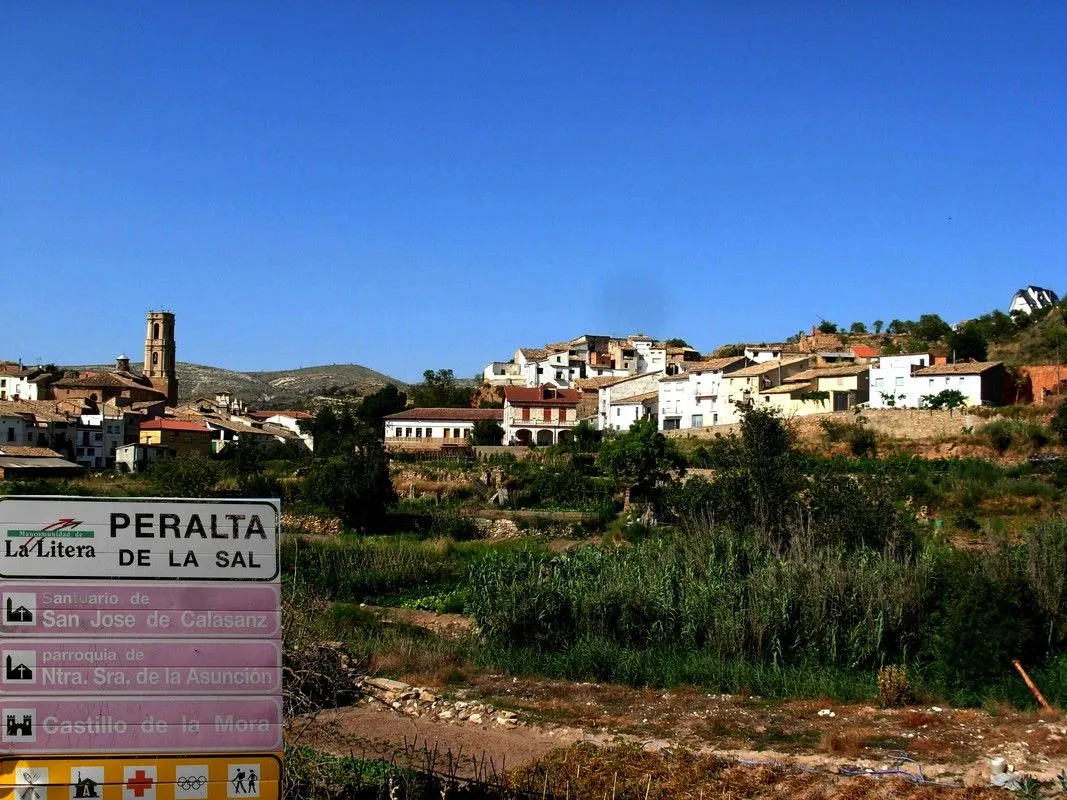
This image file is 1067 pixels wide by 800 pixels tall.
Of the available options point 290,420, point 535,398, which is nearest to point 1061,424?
point 535,398

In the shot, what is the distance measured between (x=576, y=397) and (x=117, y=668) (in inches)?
2184

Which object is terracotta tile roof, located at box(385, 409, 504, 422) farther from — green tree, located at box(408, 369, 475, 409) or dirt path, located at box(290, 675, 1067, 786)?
dirt path, located at box(290, 675, 1067, 786)

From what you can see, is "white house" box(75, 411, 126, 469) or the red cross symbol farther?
"white house" box(75, 411, 126, 469)

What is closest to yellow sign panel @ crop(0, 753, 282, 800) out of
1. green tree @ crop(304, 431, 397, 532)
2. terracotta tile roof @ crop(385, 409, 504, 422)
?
green tree @ crop(304, 431, 397, 532)

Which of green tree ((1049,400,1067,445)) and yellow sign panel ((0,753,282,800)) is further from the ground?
green tree ((1049,400,1067,445))

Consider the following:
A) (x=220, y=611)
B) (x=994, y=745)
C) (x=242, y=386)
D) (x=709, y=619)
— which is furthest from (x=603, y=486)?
(x=242, y=386)

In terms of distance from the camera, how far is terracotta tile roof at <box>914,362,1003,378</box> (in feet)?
142

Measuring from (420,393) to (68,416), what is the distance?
23.3 meters

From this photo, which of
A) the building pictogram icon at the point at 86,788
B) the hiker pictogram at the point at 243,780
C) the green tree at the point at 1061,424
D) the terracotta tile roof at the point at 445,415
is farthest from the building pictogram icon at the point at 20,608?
the terracotta tile roof at the point at 445,415

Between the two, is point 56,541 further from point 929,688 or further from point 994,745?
point 929,688

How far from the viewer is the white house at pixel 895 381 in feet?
149

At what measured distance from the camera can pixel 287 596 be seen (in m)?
11.7

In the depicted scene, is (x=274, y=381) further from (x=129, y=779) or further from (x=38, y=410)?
(x=129, y=779)

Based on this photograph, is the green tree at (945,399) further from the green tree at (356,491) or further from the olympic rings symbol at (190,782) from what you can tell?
the olympic rings symbol at (190,782)
